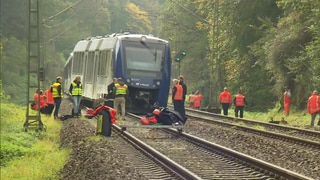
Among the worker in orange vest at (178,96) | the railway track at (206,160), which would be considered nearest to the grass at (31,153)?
the railway track at (206,160)

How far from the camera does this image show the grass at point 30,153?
487 inches

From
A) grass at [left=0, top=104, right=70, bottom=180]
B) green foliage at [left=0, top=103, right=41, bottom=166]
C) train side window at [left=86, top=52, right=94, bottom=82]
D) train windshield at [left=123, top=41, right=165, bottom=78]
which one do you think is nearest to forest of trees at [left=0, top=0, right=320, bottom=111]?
train side window at [left=86, top=52, right=94, bottom=82]

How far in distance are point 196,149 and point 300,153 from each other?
2469mm

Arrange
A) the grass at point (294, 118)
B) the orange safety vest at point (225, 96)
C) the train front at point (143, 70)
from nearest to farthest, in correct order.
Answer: the train front at point (143, 70) < the grass at point (294, 118) < the orange safety vest at point (225, 96)

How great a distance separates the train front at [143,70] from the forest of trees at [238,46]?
700cm

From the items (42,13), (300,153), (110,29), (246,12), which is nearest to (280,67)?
(246,12)

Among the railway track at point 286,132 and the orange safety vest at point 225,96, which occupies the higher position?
the orange safety vest at point 225,96

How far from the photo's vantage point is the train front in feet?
79.8

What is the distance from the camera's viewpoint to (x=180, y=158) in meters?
12.8

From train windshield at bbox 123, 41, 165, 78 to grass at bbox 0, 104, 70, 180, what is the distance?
4544 millimetres

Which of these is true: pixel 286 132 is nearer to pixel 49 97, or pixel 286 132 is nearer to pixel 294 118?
pixel 294 118

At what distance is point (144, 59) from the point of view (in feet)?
81.3

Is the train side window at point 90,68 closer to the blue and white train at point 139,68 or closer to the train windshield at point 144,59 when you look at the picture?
the blue and white train at point 139,68

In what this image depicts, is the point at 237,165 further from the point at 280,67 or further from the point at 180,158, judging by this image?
the point at 280,67
